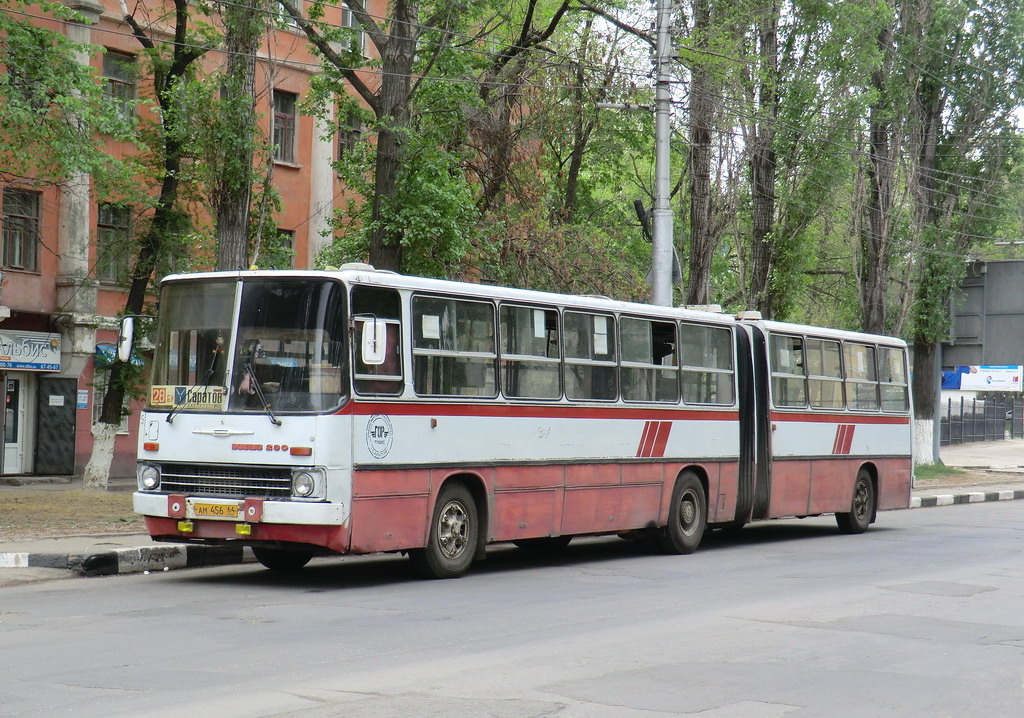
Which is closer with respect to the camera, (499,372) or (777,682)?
(777,682)

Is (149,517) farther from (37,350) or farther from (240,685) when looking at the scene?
(37,350)

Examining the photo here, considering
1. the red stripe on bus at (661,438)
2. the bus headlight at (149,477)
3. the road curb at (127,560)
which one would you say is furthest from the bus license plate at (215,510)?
the red stripe on bus at (661,438)

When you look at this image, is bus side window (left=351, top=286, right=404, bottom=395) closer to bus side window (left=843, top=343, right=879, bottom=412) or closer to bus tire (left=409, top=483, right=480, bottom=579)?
→ bus tire (left=409, top=483, right=480, bottom=579)

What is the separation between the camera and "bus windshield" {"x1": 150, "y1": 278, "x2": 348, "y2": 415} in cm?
1146

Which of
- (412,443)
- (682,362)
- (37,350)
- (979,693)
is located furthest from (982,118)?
(979,693)

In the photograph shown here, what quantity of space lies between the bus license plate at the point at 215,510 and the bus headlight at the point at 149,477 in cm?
58

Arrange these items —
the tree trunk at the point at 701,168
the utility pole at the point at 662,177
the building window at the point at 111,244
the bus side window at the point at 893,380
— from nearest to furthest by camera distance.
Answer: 1. the utility pole at the point at 662,177
2. the bus side window at the point at 893,380
3. the tree trunk at the point at 701,168
4. the building window at the point at 111,244

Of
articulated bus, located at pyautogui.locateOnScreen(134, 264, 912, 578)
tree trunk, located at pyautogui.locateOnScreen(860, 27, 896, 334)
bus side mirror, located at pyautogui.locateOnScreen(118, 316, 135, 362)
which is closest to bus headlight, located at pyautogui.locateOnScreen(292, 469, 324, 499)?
articulated bus, located at pyautogui.locateOnScreen(134, 264, 912, 578)

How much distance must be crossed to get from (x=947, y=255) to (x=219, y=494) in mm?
27409

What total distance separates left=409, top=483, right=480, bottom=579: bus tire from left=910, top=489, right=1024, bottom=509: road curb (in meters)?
14.9

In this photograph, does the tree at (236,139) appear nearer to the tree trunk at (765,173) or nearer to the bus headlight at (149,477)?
the bus headlight at (149,477)

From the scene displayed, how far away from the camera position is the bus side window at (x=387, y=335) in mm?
11539

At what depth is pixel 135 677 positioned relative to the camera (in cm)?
740

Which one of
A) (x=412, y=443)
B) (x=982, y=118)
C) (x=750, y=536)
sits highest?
(x=982, y=118)
